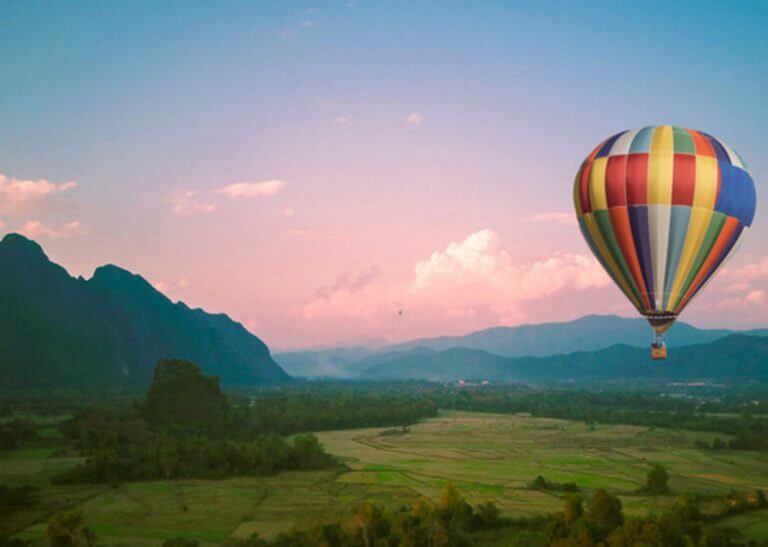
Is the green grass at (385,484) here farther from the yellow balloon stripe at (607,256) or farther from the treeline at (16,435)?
the yellow balloon stripe at (607,256)

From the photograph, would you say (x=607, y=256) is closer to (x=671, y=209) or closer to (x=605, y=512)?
(x=671, y=209)

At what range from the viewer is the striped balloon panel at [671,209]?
26.6 meters

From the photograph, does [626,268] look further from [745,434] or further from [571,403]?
[571,403]

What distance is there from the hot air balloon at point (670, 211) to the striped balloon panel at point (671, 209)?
38 millimetres

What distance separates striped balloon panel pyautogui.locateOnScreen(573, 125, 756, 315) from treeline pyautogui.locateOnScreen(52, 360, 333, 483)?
30.8 meters

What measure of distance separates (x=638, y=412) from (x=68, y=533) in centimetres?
8384

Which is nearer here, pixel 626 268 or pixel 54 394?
pixel 626 268

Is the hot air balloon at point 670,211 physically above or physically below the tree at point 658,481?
above

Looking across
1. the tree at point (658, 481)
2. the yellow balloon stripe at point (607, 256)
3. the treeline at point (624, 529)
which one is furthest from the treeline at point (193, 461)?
the yellow balloon stripe at point (607, 256)

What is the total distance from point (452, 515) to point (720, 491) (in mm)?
19141

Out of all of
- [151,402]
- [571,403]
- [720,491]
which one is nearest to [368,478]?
[720,491]

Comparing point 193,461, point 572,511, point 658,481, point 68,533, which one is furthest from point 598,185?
point 193,461

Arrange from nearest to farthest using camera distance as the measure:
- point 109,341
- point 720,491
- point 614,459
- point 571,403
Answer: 1. point 720,491
2. point 614,459
3. point 571,403
4. point 109,341

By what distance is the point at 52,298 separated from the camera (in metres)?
157
